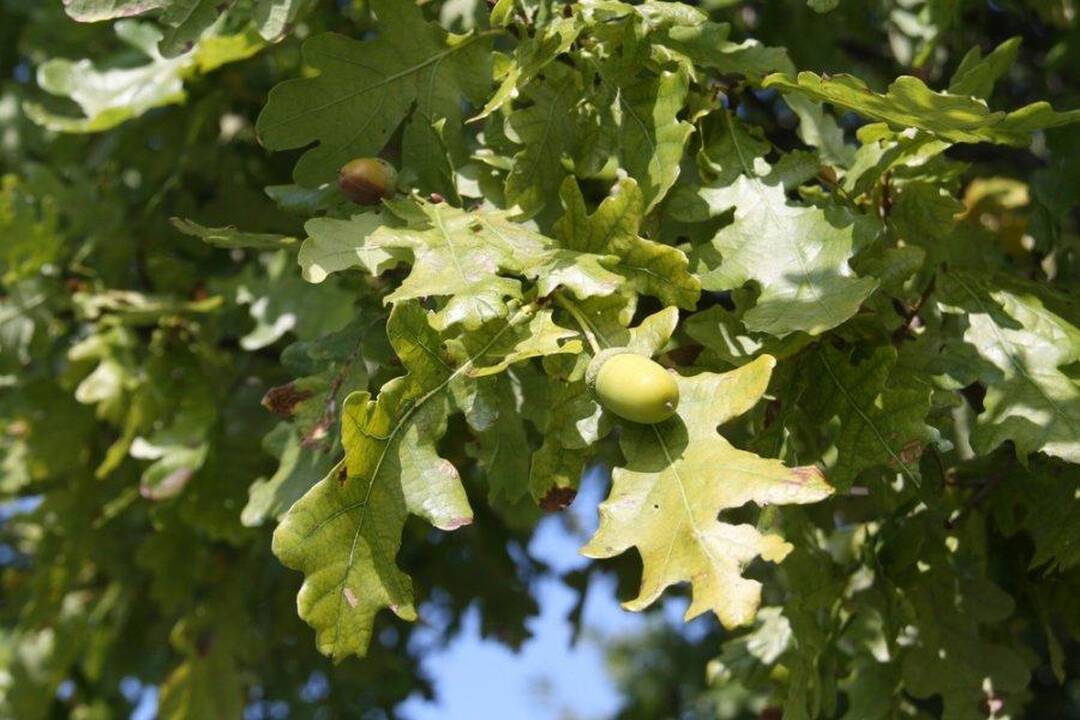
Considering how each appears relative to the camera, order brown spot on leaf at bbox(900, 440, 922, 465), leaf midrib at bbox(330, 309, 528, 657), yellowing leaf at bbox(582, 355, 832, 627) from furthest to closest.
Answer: brown spot on leaf at bbox(900, 440, 922, 465)
leaf midrib at bbox(330, 309, 528, 657)
yellowing leaf at bbox(582, 355, 832, 627)

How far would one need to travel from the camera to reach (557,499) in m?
1.61

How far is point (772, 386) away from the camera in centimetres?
173

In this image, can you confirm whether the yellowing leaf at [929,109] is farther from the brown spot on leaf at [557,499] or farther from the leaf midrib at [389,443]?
the brown spot on leaf at [557,499]

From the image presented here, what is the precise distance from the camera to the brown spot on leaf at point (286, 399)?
186 centimetres

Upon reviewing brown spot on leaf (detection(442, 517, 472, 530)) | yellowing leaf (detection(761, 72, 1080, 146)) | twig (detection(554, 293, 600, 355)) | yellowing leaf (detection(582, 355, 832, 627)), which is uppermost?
yellowing leaf (detection(761, 72, 1080, 146))

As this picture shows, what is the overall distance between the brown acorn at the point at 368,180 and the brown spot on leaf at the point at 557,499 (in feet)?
1.59

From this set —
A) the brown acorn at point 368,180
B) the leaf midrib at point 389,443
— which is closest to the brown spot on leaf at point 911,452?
the leaf midrib at point 389,443

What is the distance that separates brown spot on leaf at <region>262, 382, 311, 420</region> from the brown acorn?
0.28 m

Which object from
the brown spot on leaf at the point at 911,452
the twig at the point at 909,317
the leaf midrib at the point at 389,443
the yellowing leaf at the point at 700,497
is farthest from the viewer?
the twig at the point at 909,317

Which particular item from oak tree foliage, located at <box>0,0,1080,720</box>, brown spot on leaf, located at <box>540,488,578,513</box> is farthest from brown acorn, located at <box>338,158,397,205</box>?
brown spot on leaf, located at <box>540,488,578,513</box>

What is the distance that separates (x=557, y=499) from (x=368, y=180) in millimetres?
521

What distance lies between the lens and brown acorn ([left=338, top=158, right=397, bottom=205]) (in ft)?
5.93

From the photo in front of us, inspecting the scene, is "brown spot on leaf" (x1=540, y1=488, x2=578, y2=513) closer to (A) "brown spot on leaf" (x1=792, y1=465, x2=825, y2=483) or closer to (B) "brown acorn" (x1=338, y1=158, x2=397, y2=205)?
(A) "brown spot on leaf" (x1=792, y1=465, x2=825, y2=483)

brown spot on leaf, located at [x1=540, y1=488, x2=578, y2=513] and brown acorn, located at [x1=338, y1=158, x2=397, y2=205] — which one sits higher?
brown acorn, located at [x1=338, y1=158, x2=397, y2=205]
